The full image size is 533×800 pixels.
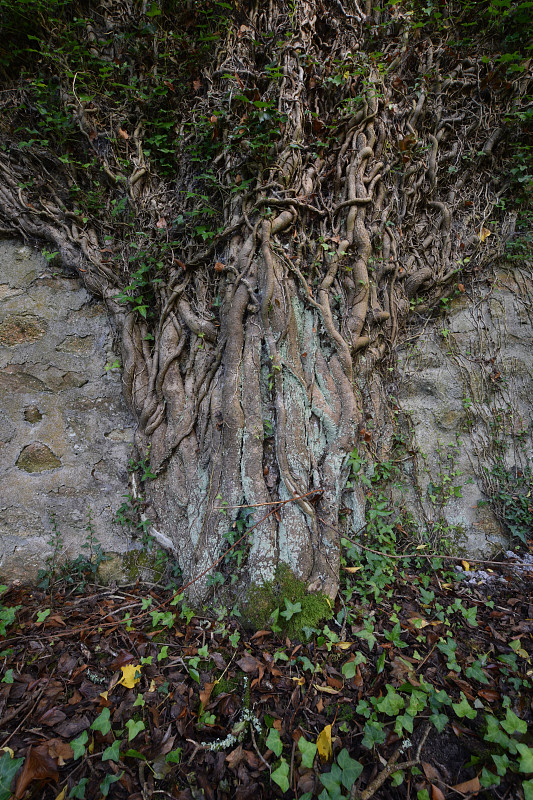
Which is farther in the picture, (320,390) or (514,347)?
(514,347)

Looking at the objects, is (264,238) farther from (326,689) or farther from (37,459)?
(326,689)

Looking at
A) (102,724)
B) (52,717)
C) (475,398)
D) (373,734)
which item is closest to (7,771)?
(52,717)

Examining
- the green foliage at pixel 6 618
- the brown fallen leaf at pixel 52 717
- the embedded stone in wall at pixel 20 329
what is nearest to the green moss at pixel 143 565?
the green foliage at pixel 6 618

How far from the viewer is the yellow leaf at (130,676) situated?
170 centimetres

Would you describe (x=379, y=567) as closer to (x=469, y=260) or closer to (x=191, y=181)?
(x=469, y=260)

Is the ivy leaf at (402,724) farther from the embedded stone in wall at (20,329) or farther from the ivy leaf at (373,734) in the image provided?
the embedded stone in wall at (20,329)

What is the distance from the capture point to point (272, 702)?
1.61m

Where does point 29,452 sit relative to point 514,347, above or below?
below

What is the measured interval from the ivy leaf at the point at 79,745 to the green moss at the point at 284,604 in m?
0.86

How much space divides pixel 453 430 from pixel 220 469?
2.07m

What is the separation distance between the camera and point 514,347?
123 inches

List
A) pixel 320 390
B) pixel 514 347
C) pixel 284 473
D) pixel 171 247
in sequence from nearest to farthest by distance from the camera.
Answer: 1. pixel 284 473
2. pixel 320 390
3. pixel 171 247
4. pixel 514 347

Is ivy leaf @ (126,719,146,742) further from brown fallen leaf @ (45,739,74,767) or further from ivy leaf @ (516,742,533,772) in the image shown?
ivy leaf @ (516,742,533,772)

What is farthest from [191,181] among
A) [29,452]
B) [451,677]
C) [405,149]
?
[451,677]
